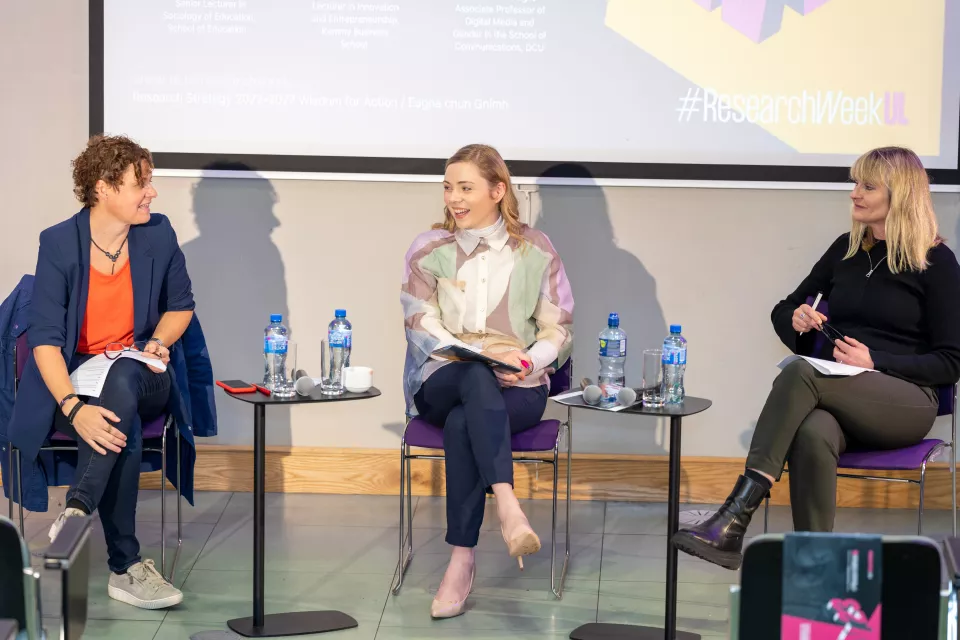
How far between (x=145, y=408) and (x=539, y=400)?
1.11 meters

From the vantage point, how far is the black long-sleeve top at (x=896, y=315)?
321cm

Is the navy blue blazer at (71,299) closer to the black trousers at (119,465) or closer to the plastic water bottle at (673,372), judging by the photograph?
the black trousers at (119,465)

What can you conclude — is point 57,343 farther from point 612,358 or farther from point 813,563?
point 813,563

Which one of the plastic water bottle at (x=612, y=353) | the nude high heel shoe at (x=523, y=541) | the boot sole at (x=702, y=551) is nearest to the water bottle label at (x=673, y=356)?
the plastic water bottle at (x=612, y=353)

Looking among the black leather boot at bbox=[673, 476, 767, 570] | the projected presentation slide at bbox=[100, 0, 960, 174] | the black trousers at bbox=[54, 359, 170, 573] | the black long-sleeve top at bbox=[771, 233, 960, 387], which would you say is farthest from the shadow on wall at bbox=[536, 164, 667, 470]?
the black trousers at bbox=[54, 359, 170, 573]

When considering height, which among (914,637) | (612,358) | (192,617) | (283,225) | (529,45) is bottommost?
(192,617)

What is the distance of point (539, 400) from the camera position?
3350mm

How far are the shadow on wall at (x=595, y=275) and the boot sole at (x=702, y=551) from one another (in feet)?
4.47

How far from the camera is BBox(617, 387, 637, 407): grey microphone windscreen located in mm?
2893

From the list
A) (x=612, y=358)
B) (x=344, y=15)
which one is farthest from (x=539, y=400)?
(x=344, y=15)

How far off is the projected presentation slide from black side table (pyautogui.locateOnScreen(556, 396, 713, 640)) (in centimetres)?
145

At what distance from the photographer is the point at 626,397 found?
290 centimetres

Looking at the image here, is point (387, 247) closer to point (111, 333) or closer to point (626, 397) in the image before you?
point (111, 333)

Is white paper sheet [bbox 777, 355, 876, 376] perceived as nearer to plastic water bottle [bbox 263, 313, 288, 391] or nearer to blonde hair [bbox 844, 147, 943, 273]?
blonde hair [bbox 844, 147, 943, 273]
